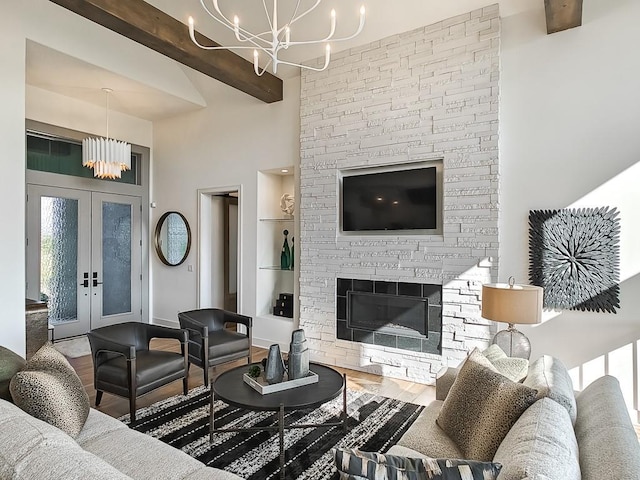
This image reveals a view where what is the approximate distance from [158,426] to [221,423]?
464mm

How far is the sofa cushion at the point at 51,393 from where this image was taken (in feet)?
6.10

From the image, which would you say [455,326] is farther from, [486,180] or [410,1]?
[410,1]

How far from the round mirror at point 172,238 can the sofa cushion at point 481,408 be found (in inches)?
196

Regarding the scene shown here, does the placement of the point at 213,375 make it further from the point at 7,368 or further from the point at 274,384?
the point at 7,368

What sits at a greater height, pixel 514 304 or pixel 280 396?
pixel 514 304

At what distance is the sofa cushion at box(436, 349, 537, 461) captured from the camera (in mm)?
1665

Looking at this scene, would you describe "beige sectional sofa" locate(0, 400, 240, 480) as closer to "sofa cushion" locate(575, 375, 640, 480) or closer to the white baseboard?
"sofa cushion" locate(575, 375, 640, 480)

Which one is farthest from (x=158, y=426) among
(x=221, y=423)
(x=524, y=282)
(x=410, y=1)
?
(x=410, y=1)

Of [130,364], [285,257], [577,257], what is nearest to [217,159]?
[285,257]

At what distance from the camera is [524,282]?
3.63 metres

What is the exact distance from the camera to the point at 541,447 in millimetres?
1236

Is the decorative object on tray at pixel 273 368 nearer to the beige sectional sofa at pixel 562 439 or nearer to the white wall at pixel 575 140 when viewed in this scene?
the beige sectional sofa at pixel 562 439

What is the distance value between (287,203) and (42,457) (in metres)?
4.47

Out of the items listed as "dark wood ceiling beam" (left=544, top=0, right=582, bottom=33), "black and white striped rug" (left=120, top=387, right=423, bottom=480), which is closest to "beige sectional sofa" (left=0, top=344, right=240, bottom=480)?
"black and white striped rug" (left=120, top=387, right=423, bottom=480)
